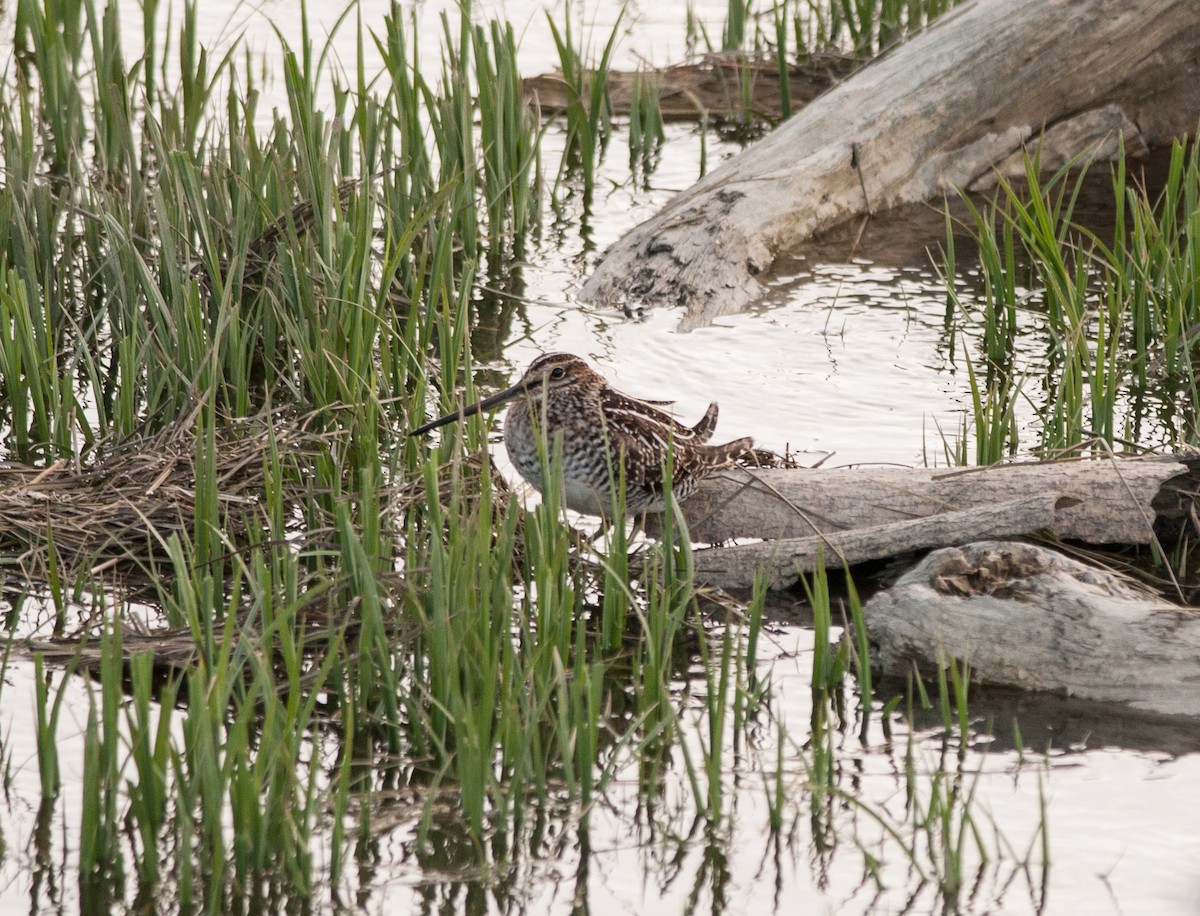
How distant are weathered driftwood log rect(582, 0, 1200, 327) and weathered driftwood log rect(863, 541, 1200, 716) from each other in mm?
2863

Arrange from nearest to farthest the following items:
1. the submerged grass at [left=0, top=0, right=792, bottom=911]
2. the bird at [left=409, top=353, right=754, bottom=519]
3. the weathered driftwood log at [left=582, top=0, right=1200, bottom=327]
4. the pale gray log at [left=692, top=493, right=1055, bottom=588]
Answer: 1. the submerged grass at [left=0, top=0, right=792, bottom=911]
2. the pale gray log at [left=692, top=493, right=1055, bottom=588]
3. the bird at [left=409, top=353, right=754, bottom=519]
4. the weathered driftwood log at [left=582, top=0, right=1200, bottom=327]

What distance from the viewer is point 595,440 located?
496 cm

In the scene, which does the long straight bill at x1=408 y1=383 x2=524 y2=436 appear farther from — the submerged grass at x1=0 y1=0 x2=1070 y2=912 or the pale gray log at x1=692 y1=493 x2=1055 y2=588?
the pale gray log at x1=692 y1=493 x2=1055 y2=588

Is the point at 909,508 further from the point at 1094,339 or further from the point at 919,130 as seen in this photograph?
the point at 919,130

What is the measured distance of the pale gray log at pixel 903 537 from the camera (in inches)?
187

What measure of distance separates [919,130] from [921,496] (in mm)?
3418

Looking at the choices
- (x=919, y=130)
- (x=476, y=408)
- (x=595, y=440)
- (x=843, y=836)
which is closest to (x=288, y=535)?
(x=476, y=408)

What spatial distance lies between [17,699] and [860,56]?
7.29 metres

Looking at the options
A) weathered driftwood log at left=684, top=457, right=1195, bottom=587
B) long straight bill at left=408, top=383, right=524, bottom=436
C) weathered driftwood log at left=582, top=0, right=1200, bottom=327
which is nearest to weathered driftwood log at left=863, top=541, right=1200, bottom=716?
weathered driftwood log at left=684, top=457, right=1195, bottom=587

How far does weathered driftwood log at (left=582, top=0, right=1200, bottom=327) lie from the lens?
23.7ft

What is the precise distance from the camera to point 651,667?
3785mm

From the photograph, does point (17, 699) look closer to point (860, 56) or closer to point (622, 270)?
point (622, 270)

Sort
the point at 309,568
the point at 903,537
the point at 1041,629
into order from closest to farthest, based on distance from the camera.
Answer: the point at 1041,629 < the point at 309,568 < the point at 903,537

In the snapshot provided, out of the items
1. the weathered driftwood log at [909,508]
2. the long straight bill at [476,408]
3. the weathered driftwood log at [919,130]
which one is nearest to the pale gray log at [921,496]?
the weathered driftwood log at [909,508]
